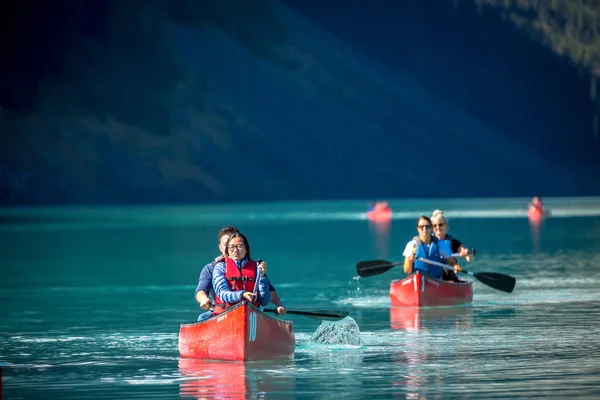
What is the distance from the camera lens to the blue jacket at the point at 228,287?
58.9ft

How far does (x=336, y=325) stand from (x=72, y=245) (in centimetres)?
3984

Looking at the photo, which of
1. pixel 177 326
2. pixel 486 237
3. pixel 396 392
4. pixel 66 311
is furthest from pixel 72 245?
pixel 396 392

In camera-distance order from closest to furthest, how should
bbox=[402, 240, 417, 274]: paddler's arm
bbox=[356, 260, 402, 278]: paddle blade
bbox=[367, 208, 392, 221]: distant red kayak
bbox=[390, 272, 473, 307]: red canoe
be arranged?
bbox=[402, 240, 417, 274]: paddler's arm < bbox=[390, 272, 473, 307]: red canoe < bbox=[356, 260, 402, 278]: paddle blade < bbox=[367, 208, 392, 221]: distant red kayak

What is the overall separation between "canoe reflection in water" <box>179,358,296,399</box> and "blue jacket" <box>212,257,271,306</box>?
0.85 meters

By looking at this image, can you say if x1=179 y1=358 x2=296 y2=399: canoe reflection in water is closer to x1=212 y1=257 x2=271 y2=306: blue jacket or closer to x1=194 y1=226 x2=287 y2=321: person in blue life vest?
x1=194 y1=226 x2=287 y2=321: person in blue life vest

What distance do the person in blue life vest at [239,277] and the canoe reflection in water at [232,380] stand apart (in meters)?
0.82

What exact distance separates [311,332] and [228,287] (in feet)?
18.1

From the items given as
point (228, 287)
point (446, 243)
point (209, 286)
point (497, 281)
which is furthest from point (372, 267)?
point (228, 287)

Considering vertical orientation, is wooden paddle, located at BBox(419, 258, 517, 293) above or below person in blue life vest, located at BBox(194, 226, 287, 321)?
above

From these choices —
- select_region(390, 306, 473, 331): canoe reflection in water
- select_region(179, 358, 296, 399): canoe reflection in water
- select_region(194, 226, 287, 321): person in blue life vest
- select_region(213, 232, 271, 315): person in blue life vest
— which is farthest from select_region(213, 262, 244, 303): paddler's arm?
select_region(390, 306, 473, 331): canoe reflection in water

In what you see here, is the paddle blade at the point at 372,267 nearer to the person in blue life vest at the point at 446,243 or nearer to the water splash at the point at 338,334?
the person in blue life vest at the point at 446,243

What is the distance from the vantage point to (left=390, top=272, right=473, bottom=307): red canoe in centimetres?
2703

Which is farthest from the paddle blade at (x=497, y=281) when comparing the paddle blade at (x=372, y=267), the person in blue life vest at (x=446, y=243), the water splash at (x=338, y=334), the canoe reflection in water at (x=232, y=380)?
the canoe reflection in water at (x=232, y=380)

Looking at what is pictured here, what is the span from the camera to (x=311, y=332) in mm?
23391
